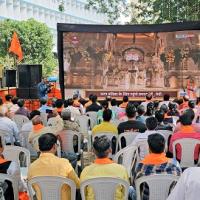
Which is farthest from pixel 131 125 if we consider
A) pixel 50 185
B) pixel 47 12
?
pixel 47 12

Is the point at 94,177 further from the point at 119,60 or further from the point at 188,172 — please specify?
the point at 119,60

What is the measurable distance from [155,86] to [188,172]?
49.1 feet

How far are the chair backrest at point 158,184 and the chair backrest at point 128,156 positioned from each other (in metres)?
1.38

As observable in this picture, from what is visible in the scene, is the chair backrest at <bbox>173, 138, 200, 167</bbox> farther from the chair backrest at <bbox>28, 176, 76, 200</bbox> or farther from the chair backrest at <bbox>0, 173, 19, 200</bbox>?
the chair backrest at <bbox>0, 173, 19, 200</bbox>

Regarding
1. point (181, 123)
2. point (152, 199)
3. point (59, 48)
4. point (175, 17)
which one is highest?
point (175, 17)

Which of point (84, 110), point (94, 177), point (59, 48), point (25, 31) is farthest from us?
point (25, 31)

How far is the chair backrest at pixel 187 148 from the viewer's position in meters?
6.12

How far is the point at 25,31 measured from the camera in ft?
144

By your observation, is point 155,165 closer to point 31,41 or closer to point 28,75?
point 28,75

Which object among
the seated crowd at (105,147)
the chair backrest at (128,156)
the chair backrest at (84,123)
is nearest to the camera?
the seated crowd at (105,147)

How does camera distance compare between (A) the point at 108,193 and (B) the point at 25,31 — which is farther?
(B) the point at 25,31

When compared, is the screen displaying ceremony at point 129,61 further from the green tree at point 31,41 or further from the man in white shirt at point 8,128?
the green tree at point 31,41

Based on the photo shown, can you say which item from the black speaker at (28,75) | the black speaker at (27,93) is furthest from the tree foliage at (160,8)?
the black speaker at (27,93)

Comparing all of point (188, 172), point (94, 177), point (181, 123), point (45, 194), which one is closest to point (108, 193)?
point (94, 177)
